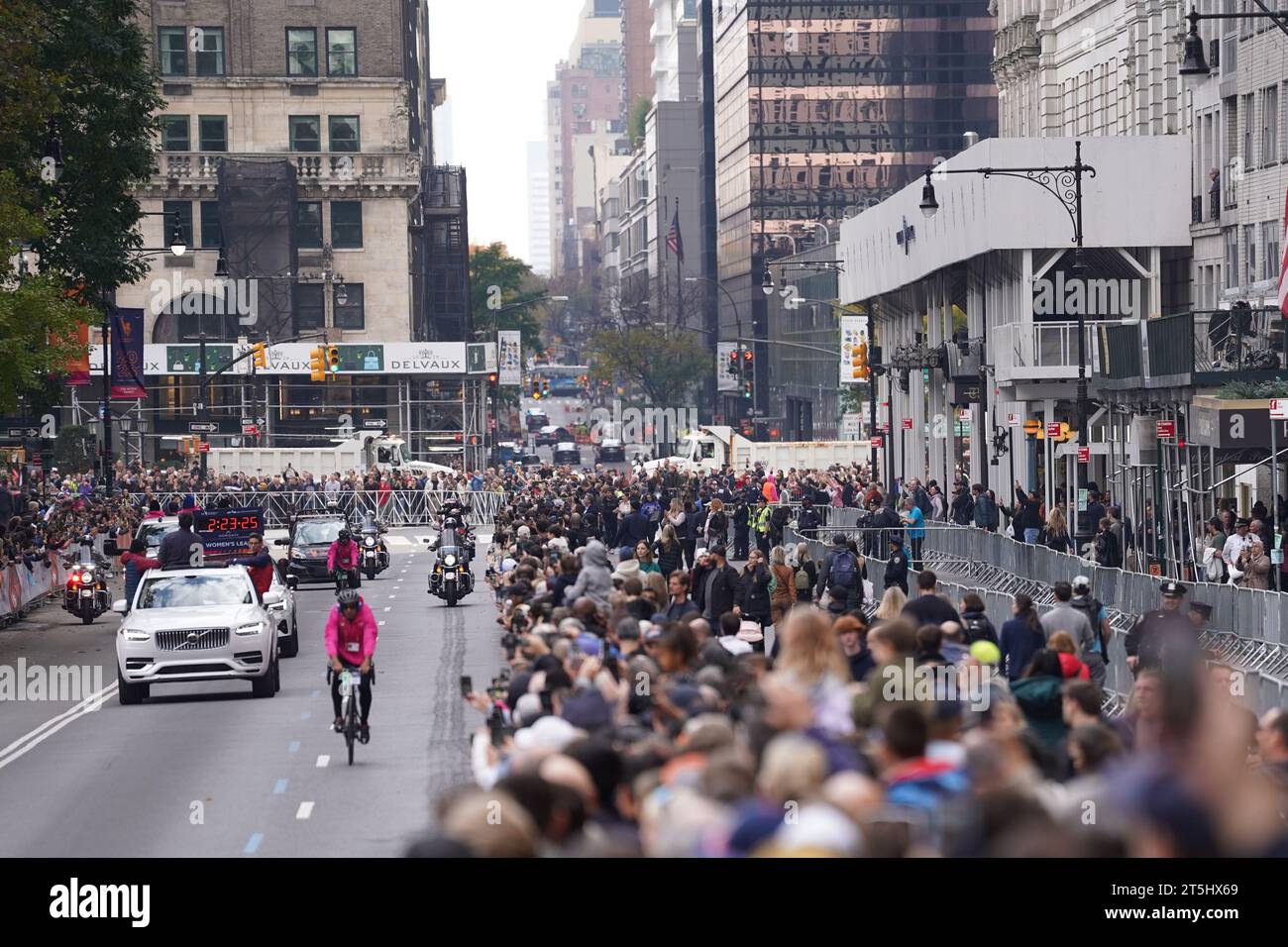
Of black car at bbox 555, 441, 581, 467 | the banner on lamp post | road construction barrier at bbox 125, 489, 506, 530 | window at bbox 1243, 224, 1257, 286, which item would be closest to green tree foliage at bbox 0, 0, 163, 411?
window at bbox 1243, 224, 1257, 286

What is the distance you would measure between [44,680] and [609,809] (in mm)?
21138

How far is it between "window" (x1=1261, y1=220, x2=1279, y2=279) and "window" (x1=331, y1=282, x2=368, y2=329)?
61574mm

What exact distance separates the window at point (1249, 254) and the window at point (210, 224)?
6056 centimetres

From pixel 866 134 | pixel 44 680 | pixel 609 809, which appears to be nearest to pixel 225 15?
pixel 866 134

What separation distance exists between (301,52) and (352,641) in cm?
8588

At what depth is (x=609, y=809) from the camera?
33.4 feet

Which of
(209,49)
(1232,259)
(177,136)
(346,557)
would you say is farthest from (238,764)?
(209,49)

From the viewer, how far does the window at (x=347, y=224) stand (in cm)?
10169

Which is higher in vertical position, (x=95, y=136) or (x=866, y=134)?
(x=866, y=134)

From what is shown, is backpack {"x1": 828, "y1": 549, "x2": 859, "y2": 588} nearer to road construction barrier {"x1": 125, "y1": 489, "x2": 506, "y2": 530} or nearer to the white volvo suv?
the white volvo suv

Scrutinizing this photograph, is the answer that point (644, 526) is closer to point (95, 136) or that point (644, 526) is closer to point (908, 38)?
point (95, 136)

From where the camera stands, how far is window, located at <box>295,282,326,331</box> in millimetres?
100750
